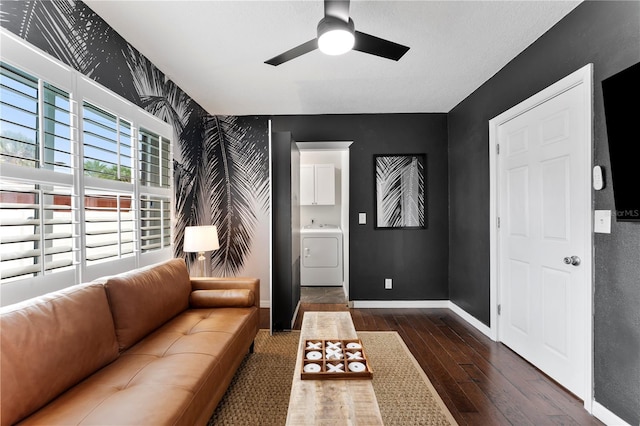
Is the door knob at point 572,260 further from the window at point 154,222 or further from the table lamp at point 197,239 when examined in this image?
the window at point 154,222

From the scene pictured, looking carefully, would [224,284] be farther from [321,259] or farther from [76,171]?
[321,259]

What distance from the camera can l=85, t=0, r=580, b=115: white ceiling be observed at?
202cm

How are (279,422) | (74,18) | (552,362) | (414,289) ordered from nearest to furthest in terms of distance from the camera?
→ (279,422) → (74,18) → (552,362) → (414,289)

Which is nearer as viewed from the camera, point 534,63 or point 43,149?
point 43,149

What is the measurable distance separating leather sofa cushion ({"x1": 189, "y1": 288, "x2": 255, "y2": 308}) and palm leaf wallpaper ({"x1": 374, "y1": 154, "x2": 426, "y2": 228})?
221cm

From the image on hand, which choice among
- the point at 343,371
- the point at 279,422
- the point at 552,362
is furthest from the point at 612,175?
the point at 279,422

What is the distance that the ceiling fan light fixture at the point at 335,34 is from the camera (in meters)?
1.67

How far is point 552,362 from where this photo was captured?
7.52 feet

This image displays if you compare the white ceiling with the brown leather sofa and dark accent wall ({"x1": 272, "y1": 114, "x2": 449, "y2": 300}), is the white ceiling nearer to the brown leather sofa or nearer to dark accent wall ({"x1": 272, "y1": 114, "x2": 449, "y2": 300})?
dark accent wall ({"x1": 272, "y1": 114, "x2": 449, "y2": 300})

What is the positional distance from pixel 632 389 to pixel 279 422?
79.2 inches

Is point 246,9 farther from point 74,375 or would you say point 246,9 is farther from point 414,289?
point 414,289

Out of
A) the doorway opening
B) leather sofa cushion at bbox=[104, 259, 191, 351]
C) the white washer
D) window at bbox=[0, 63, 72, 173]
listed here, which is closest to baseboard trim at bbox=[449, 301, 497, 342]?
the doorway opening

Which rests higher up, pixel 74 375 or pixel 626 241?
pixel 626 241

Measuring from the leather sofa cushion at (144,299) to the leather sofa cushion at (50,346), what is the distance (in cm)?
13
